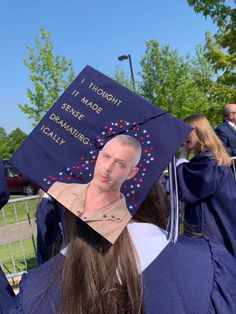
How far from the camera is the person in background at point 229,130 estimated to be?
6488 millimetres

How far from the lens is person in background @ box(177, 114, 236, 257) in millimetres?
3617

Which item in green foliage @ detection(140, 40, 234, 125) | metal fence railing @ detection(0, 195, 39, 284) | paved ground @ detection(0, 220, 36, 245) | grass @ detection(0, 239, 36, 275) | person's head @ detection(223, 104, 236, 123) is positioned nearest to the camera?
metal fence railing @ detection(0, 195, 39, 284)

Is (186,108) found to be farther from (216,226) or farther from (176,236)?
(176,236)

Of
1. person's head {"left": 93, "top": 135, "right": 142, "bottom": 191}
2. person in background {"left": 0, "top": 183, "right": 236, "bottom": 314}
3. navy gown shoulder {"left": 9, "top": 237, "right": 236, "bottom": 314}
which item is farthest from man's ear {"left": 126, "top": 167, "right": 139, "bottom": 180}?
navy gown shoulder {"left": 9, "top": 237, "right": 236, "bottom": 314}

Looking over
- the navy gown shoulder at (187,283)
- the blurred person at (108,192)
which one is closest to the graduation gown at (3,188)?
the blurred person at (108,192)

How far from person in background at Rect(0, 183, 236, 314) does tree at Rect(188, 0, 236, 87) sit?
8.63 metres

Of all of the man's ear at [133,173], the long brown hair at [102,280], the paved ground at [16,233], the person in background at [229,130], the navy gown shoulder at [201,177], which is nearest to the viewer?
the long brown hair at [102,280]

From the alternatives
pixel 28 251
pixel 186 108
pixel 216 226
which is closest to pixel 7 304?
pixel 216 226

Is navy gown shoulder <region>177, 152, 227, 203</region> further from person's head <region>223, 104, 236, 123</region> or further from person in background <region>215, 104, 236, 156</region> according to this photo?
person's head <region>223, 104, 236, 123</region>

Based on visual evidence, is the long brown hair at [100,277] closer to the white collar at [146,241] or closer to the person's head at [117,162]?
the white collar at [146,241]

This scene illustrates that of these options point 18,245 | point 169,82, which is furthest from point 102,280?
point 169,82

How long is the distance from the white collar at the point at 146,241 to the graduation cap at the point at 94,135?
0.06 metres

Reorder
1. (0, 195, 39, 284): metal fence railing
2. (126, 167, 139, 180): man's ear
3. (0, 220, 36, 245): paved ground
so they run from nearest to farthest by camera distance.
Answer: (126, 167, 139, 180): man's ear
(0, 195, 39, 284): metal fence railing
(0, 220, 36, 245): paved ground

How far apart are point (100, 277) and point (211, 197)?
98.8 inches
